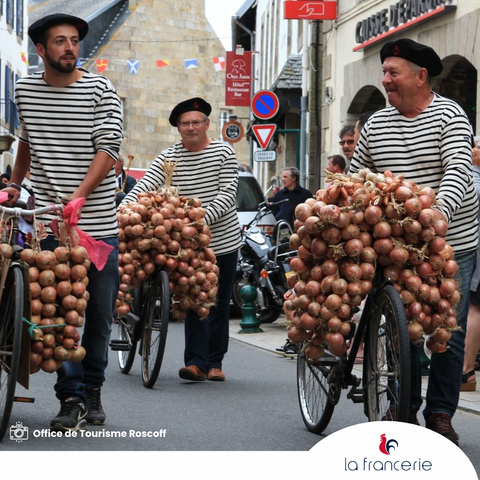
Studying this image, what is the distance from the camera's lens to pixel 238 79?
31219 mm

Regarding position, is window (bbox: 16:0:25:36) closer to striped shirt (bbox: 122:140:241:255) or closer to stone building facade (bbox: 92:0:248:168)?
stone building facade (bbox: 92:0:248:168)

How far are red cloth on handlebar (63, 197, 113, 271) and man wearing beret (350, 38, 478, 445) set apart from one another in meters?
1.32

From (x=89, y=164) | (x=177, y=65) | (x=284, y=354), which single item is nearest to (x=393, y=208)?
(x=89, y=164)

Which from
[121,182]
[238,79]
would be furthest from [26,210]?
[238,79]

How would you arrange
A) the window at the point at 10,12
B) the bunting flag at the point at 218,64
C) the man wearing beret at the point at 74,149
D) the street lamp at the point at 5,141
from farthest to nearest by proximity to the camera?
the bunting flag at the point at 218,64 → the window at the point at 10,12 → the street lamp at the point at 5,141 → the man wearing beret at the point at 74,149

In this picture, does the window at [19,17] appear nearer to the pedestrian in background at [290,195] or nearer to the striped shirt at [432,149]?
the pedestrian in background at [290,195]

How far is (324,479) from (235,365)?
210 inches

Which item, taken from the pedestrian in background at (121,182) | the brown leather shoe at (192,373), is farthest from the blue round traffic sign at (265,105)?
the brown leather shoe at (192,373)

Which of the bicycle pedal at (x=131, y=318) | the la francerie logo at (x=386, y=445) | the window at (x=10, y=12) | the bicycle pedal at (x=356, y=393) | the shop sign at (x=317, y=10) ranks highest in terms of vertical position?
the window at (x=10, y=12)

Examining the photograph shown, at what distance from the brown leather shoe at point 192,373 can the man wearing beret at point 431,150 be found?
272 cm

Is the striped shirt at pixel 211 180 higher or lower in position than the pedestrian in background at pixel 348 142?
lower

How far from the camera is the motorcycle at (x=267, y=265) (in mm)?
12492

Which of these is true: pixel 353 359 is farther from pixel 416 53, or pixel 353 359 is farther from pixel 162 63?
pixel 162 63

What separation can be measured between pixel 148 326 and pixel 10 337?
2.69 m
